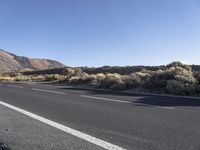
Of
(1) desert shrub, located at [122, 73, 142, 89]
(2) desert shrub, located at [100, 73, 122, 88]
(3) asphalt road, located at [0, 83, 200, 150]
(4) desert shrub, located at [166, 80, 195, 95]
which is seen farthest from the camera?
(2) desert shrub, located at [100, 73, 122, 88]

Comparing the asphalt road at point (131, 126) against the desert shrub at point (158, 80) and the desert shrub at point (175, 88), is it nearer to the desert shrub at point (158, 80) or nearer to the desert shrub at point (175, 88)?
the desert shrub at point (175, 88)

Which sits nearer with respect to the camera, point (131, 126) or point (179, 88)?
point (131, 126)

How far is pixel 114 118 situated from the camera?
10023 mm

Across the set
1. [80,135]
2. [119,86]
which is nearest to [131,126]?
[80,135]

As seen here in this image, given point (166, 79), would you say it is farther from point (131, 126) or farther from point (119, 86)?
point (131, 126)

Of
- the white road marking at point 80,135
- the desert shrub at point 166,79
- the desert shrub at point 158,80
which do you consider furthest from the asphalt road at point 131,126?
the desert shrub at point 158,80

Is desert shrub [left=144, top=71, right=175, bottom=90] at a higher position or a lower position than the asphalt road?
higher

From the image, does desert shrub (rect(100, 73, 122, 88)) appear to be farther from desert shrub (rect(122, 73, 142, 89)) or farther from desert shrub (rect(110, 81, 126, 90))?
desert shrub (rect(122, 73, 142, 89))

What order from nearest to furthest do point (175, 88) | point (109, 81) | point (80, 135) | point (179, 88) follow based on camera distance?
1. point (80, 135)
2. point (179, 88)
3. point (175, 88)
4. point (109, 81)

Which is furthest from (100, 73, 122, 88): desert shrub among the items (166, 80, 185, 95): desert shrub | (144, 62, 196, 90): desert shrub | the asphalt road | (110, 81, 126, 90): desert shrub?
the asphalt road

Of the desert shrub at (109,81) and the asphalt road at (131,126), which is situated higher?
the desert shrub at (109,81)

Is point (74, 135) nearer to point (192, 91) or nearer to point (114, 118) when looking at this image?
point (114, 118)

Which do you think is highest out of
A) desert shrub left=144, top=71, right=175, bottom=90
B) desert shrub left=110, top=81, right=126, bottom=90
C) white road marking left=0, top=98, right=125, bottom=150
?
desert shrub left=144, top=71, right=175, bottom=90

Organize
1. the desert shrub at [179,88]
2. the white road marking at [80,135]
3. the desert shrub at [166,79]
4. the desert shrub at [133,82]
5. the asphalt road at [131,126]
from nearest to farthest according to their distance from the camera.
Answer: the white road marking at [80,135] → the asphalt road at [131,126] → the desert shrub at [179,88] → the desert shrub at [166,79] → the desert shrub at [133,82]
